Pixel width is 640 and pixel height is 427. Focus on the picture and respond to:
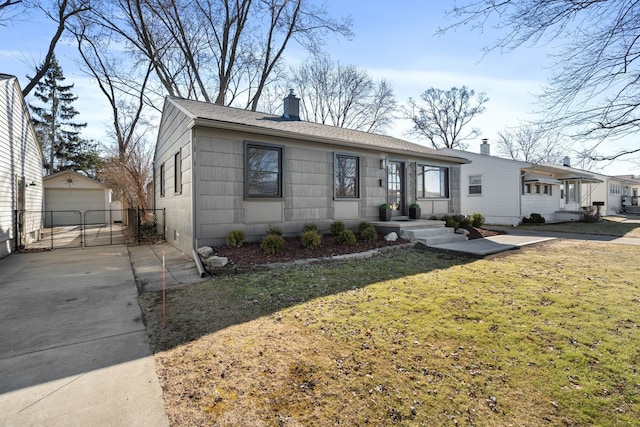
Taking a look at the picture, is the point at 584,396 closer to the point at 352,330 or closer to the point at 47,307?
the point at 352,330

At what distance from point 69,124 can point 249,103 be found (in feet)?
67.2

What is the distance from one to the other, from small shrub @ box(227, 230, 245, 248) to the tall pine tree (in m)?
26.1

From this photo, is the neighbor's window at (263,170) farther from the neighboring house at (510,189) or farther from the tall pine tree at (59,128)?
the tall pine tree at (59,128)

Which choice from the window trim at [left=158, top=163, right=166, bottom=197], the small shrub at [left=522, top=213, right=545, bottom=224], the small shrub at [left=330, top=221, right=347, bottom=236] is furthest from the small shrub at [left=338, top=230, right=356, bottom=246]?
the small shrub at [left=522, top=213, right=545, bottom=224]

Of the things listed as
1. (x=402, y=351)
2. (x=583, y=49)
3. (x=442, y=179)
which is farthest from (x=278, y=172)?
(x=442, y=179)

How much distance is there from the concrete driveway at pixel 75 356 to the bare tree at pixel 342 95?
2059 centimetres

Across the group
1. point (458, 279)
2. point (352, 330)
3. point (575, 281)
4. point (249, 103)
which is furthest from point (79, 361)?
point (249, 103)

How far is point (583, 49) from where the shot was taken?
4.74 metres

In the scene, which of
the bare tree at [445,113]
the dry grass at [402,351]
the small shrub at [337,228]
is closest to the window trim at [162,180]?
the small shrub at [337,228]

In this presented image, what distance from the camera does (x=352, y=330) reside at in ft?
10.4

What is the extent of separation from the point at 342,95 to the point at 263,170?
18889 mm

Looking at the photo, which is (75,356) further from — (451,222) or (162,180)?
(451,222)

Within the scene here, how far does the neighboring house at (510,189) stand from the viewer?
16.1 meters

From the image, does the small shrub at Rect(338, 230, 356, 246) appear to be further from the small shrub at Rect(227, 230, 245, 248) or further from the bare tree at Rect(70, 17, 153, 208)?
the bare tree at Rect(70, 17, 153, 208)
